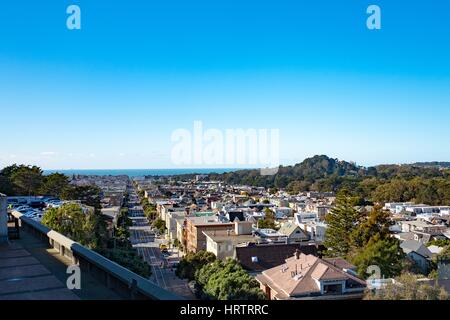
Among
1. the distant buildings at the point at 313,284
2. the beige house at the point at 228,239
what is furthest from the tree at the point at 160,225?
the distant buildings at the point at 313,284

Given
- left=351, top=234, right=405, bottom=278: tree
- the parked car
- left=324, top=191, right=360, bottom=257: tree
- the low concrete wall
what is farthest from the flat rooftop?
the parked car

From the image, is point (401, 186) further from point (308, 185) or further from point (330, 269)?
point (330, 269)

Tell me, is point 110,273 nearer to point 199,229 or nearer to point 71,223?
point 71,223

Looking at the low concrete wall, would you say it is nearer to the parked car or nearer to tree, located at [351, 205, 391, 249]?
tree, located at [351, 205, 391, 249]

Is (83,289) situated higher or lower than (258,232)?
higher

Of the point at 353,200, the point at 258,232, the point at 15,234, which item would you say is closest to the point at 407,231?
the point at 353,200
